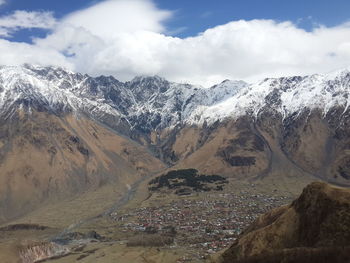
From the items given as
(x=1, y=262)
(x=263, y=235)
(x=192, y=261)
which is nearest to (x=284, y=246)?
(x=263, y=235)

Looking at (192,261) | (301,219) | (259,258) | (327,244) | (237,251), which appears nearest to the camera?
(327,244)

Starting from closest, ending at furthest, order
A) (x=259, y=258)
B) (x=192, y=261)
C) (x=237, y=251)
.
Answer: (x=259, y=258) < (x=237, y=251) < (x=192, y=261)

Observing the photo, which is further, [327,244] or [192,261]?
[192,261]

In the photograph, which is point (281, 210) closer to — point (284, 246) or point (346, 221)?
point (284, 246)

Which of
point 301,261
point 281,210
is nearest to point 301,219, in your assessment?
point 281,210

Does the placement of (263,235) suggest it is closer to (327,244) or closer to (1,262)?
(327,244)

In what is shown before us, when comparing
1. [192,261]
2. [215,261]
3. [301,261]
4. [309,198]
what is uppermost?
[309,198]

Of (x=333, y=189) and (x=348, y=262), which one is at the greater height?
(x=333, y=189)
